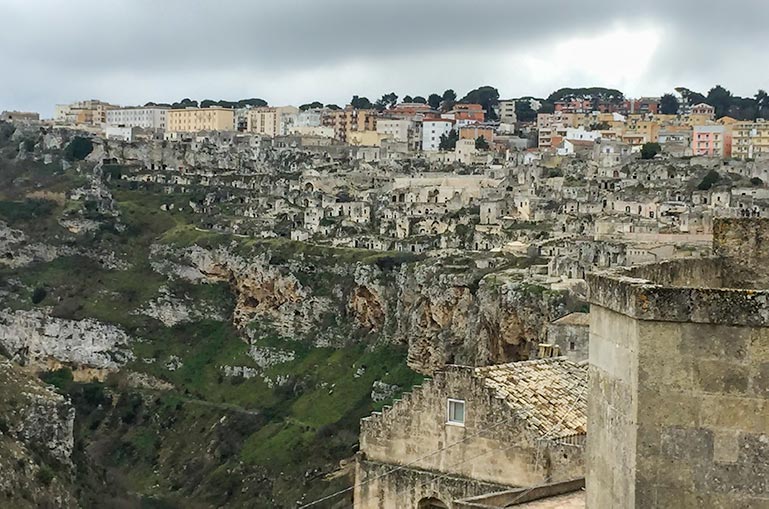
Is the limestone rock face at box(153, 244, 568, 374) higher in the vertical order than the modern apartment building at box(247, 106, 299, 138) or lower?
lower

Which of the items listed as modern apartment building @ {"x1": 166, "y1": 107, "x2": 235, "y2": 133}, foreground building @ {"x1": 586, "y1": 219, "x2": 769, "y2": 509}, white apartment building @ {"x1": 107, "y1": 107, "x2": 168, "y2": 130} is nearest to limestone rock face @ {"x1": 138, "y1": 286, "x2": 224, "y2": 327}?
modern apartment building @ {"x1": 166, "y1": 107, "x2": 235, "y2": 133}

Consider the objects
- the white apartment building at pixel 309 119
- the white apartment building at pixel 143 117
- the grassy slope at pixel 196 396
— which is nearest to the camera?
the grassy slope at pixel 196 396

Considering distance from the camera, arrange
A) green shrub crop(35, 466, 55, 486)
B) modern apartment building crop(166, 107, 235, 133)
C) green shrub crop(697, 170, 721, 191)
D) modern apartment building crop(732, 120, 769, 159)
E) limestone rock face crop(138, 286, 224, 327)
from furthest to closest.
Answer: modern apartment building crop(166, 107, 235, 133)
modern apartment building crop(732, 120, 769, 159)
green shrub crop(697, 170, 721, 191)
limestone rock face crop(138, 286, 224, 327)
green shrub crop(35, 466, 55, 486)

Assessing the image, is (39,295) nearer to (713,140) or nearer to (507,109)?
(713,140)

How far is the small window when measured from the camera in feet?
45.7

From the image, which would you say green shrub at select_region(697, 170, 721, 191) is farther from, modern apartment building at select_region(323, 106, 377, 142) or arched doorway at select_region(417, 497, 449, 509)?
arched doorway at select_region(417, 497, 449, 509)

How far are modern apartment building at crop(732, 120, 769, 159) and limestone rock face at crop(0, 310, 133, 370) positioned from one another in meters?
65.2

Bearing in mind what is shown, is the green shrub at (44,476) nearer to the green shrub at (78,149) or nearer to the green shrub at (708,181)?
the green shrub at (708,181)

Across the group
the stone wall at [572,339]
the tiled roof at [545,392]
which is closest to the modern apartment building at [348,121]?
the stone wall at [572,339]

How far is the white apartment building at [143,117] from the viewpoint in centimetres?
17875

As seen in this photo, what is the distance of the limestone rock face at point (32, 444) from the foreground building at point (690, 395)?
146 ft

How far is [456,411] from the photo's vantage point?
46.0 ft

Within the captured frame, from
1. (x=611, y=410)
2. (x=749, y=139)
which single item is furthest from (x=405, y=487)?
(x=749, y=139)

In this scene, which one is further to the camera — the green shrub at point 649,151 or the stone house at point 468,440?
the green shrub at point 649,151
